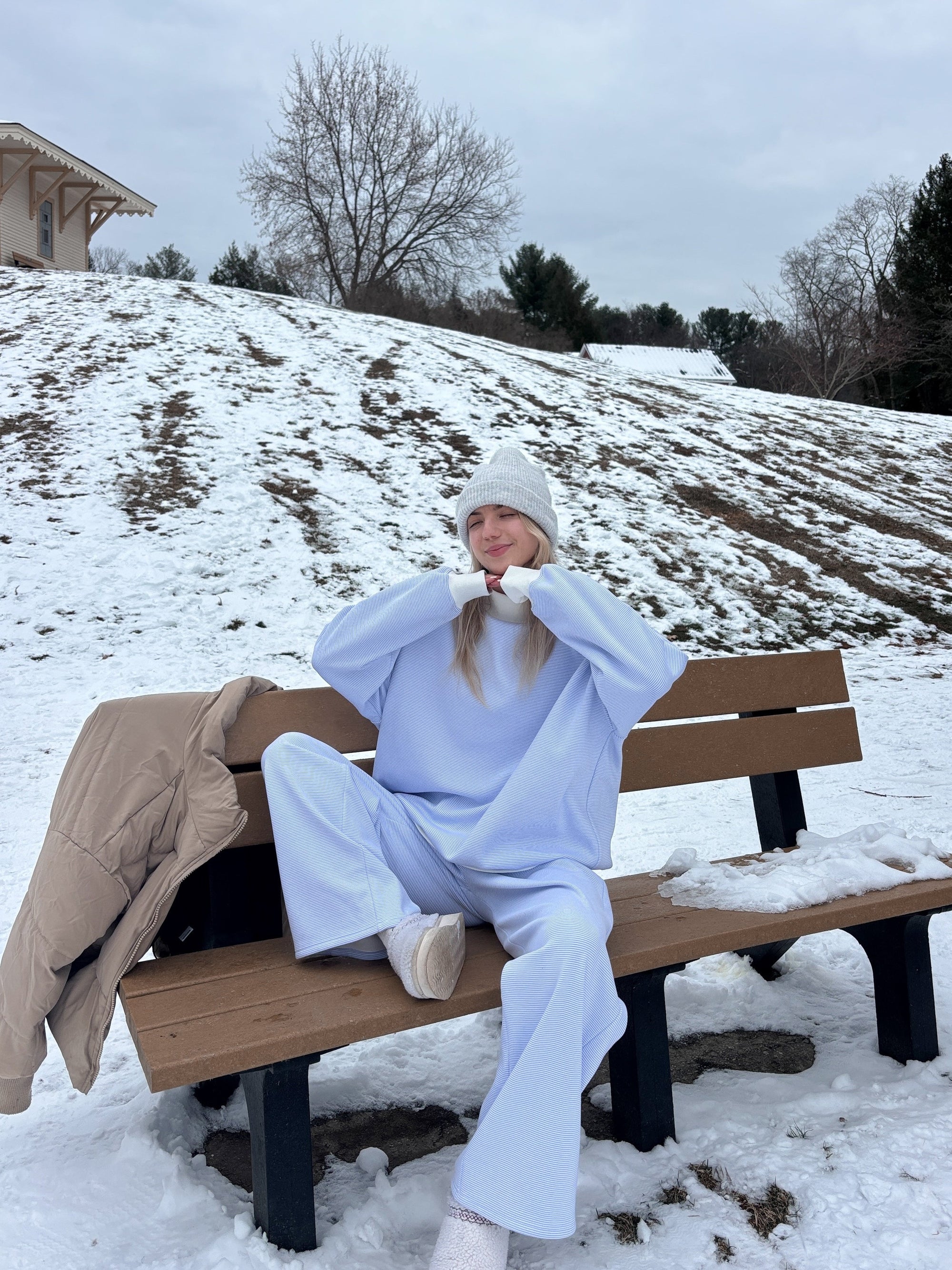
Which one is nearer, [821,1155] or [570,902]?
[570,902]

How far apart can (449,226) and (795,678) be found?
26607 mm

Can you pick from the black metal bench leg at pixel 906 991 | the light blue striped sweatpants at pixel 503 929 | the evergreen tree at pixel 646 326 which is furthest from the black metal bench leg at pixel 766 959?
the evergreen tree at pixel 646 326

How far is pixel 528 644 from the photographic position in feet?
7.61

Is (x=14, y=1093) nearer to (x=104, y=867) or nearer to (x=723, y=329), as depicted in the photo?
(x=104, y=867)

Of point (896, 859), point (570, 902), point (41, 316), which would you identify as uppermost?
point (41, 316)

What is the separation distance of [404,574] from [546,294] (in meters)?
34.0

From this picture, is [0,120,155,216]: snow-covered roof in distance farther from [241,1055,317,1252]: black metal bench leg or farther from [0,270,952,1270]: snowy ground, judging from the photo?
[241,1055,317,1252]: black metal bench leg

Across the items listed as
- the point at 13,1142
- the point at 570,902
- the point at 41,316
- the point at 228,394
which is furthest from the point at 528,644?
the point at 41,316

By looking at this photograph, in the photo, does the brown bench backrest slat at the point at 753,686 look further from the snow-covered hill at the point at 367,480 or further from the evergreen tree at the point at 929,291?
→ the evergreen tree at the point at 929,291

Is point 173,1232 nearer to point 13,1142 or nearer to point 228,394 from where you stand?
point 13,1142

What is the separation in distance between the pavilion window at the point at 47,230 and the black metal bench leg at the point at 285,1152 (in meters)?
25.0

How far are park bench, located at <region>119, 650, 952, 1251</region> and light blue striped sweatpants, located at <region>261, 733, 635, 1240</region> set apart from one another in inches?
4.0

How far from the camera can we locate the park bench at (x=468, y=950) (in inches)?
66.1

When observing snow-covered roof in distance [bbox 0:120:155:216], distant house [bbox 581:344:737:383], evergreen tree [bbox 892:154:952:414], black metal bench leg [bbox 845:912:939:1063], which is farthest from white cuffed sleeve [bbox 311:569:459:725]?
distant house [bbox 581:344:737:383]
